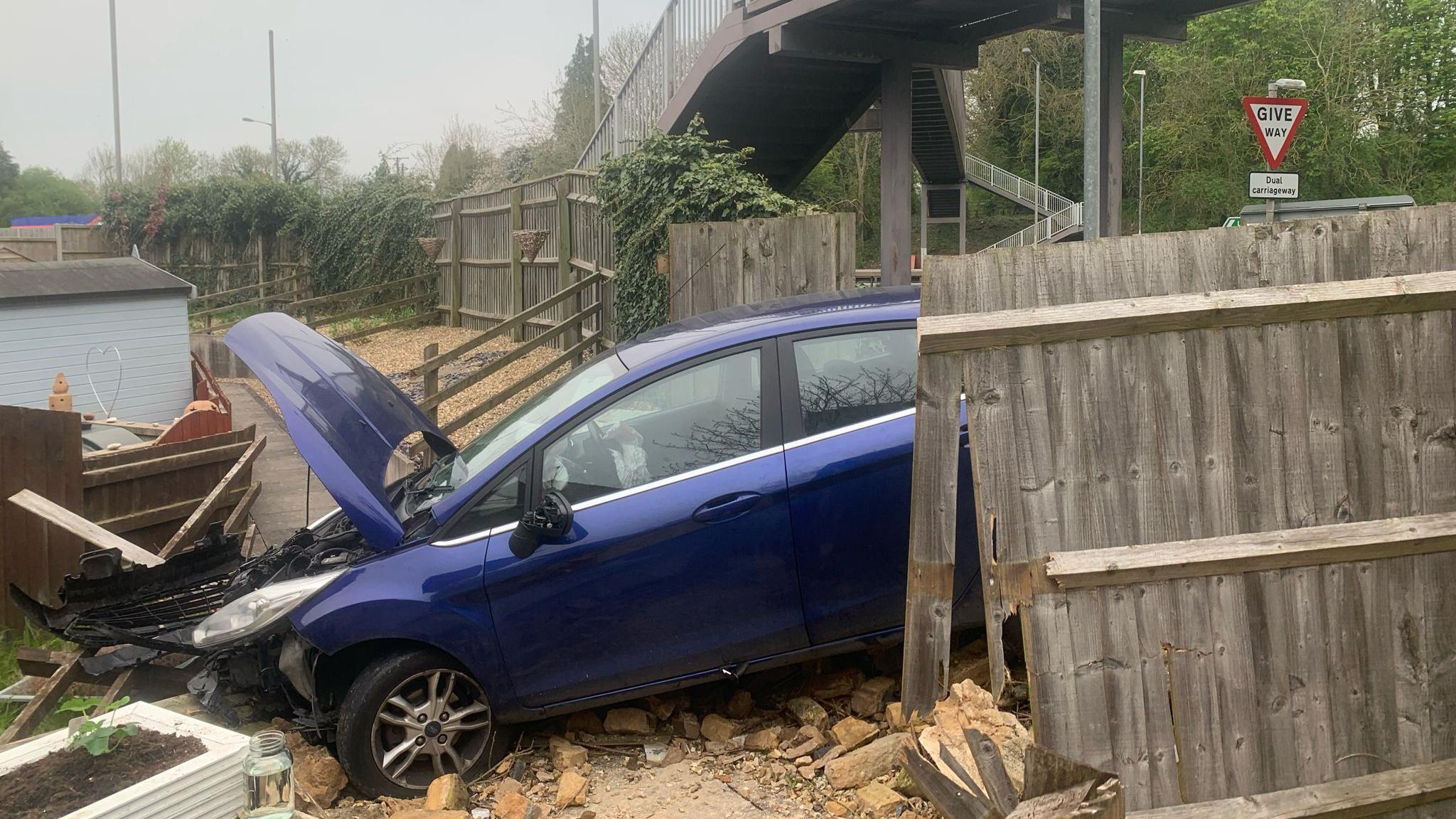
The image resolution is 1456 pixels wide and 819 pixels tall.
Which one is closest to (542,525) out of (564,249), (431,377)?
(431,377)

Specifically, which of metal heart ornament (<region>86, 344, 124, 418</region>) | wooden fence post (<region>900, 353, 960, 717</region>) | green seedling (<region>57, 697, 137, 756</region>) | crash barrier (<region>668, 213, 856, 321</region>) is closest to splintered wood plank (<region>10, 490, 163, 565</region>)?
green seedling (<region>57, 697, 137, 756</region>)

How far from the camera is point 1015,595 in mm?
3307

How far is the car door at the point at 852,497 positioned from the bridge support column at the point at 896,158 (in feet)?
23.8

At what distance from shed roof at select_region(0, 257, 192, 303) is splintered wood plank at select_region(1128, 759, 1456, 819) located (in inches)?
561

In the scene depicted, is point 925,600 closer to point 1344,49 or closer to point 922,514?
point 922,514

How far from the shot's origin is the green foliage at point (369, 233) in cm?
2616

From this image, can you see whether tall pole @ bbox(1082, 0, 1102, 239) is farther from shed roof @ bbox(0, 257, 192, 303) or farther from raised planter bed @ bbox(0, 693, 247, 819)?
shed roof @ bbox(0, 257, 192, 303)

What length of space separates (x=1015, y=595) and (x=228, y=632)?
9.47ft

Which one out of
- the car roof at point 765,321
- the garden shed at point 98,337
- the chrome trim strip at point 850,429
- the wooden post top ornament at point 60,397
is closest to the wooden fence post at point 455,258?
the garden shed at point 98,337

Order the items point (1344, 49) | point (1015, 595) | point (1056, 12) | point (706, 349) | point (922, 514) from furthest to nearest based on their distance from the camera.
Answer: point (1344, 49) → point (1056, 12) → point (706, 349) → point (922, 514) → point (1015, 595)

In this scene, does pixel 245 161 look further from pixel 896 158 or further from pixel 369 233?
pixel 896 158

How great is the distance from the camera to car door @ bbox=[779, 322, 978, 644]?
4.27 meters

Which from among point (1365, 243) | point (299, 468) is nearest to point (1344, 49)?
point (299, 468)

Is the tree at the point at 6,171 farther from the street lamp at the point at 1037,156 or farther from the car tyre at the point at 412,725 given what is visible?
the car tyre at the point at 412,725
